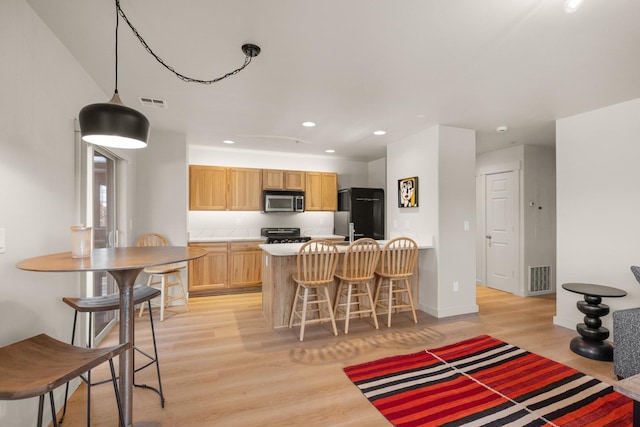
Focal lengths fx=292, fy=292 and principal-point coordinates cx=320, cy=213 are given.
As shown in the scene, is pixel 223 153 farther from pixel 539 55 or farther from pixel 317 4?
pixel 539 55

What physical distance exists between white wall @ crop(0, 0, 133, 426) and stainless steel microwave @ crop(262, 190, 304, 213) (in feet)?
10.6

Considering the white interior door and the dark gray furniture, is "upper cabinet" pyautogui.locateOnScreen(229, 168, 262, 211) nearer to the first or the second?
the white interior door

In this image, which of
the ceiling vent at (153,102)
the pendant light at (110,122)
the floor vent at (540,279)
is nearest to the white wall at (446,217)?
the floor vent at (540,279)

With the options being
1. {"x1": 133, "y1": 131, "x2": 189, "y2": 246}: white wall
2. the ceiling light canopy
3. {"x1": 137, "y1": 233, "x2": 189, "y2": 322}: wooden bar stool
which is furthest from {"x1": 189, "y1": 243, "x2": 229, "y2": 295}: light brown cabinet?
the ceiling light canopy

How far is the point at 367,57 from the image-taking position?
84.6 inches

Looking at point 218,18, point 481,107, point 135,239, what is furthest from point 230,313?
point 481,107

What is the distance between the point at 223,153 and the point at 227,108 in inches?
89.8

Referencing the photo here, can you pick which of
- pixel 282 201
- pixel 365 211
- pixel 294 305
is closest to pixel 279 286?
pixel 294 305

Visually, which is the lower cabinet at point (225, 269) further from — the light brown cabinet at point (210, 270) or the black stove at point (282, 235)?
the black stove at point (282, 235)

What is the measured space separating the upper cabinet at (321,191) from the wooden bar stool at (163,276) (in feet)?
8.47

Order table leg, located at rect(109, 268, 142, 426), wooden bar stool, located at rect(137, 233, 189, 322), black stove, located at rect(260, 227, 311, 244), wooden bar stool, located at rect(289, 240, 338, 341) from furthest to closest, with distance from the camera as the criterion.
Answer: black stove, located at rect(260, 227, 311, 244), wooden bar stool, located at rect(137, 233, 189, 322), wooden bar stool, located at rect(289, 240, 338, 341), table leg, located at rect(109, 268, 142, 426)

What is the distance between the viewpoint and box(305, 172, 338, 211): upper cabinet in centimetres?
569

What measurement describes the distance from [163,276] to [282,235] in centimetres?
215

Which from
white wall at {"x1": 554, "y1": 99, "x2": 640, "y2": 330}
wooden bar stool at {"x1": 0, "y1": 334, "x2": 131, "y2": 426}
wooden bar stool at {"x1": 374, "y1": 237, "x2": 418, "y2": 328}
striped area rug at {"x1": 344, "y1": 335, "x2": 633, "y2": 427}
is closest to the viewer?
wooden bar stool at {"x1": 0, "y1": 334, "x2": 131, "y2": 426}
